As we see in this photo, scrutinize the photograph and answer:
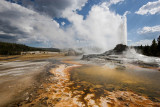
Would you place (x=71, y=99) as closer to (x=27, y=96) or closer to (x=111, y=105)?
(x=111, y=105)

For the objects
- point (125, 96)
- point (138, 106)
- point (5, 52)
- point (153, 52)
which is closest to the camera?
point (138, 106)

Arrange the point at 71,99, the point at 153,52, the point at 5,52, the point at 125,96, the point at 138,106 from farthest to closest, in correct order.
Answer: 1. the point at 5,52
2. the point at 153,52
3. the point at 125,96
4. the point at 71,99
5. the point at 138,106

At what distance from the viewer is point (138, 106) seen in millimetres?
3781

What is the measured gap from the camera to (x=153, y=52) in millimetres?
33812

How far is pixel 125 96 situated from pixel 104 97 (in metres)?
1.45

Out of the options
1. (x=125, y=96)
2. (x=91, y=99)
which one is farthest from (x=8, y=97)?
(x=125, y=96)

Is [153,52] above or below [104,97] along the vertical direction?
above

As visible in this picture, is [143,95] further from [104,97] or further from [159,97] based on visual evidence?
[104,97]

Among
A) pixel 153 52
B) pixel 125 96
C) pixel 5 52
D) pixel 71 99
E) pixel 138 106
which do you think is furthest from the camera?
pixel 5 52

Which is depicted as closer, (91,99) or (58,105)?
(58,105)

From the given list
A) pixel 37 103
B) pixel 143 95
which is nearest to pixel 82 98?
pixel 37 103

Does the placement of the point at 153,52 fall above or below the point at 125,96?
above

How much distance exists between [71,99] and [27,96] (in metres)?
2.93

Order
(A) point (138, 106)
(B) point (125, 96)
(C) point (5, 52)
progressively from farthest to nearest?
1. (C) point (5, 52)
2. (B) point (125, 96)
3. (A) point (138, 106)
